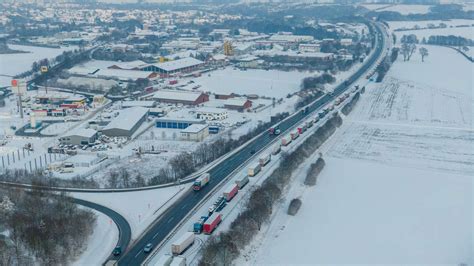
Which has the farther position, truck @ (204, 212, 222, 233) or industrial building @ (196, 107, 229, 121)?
industrial building @ (196, 107, 229, 121)

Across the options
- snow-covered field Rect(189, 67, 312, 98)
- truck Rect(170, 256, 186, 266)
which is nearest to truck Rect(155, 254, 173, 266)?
truck Rect(170, 256, 186, 266)

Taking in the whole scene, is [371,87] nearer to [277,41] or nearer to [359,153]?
[359,153]

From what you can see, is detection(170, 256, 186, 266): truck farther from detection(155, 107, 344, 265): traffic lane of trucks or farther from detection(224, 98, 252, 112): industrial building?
detection(224, 98, 252, 112): industrial building

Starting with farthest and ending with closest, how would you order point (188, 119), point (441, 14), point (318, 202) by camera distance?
point (441, 14)
point (188, 119)
point (318, 202)

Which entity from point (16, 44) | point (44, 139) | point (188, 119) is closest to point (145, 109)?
point (188, 119)

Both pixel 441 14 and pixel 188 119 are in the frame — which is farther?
pixel 441 14

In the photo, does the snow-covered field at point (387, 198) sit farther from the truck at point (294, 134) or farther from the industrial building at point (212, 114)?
the industrial building at point (212, 114)

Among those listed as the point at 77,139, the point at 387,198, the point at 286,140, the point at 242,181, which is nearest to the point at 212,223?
the point at 242,181
